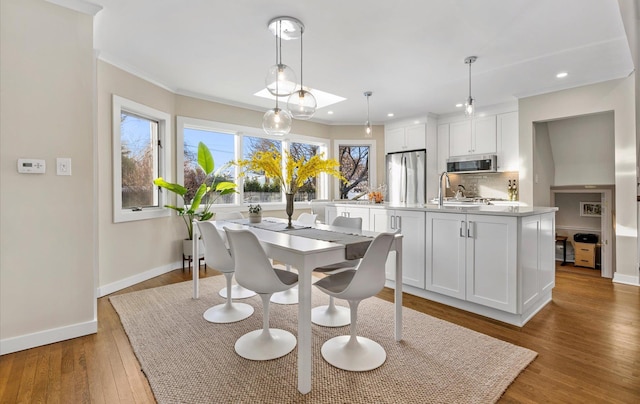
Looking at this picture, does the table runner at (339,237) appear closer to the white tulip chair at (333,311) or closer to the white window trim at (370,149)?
the white tulip chair at (333,311)

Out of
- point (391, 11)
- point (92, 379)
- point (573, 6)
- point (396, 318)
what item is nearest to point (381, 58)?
point (391, 11)

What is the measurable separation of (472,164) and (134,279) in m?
5.38

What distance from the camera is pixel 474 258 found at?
9.29ft

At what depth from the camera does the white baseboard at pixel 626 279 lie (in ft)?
12.2

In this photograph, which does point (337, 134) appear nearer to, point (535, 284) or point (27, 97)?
point (535, 284)

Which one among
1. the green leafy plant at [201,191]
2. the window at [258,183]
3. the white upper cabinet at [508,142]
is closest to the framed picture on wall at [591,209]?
the white upper cabinet at [508,142]

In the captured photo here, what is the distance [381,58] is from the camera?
3.34 metres

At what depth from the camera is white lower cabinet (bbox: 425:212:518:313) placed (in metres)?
2.62

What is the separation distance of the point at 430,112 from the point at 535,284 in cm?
371

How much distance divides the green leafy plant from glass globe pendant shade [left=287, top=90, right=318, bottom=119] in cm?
218

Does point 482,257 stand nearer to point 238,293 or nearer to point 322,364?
point 322,364

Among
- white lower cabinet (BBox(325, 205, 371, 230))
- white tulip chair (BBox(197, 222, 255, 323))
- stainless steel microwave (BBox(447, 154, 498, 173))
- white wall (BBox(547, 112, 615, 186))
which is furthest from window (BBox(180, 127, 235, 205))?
white wall (BBox(547, 112, 615, 186))

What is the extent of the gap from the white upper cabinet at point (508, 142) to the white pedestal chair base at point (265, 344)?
14.7 feet

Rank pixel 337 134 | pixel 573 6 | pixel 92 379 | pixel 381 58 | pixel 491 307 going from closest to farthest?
pixel 92 379 → pixel 573 6 → pixel 491 307 → pixel 381 58 → pixel 337 134
